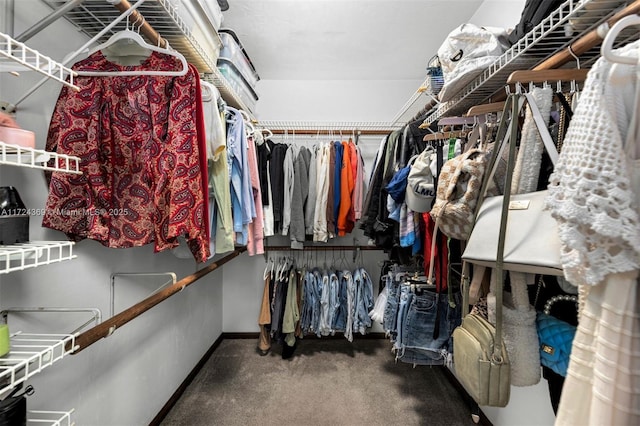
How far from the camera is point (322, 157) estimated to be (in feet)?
6.95

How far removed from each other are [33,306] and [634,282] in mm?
1549

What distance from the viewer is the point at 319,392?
5.82 feet

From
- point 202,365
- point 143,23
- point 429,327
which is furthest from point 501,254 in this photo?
point 202,365

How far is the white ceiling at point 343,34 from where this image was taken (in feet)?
5.49

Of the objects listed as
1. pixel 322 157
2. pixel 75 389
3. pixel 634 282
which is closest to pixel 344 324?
pixel 322 157

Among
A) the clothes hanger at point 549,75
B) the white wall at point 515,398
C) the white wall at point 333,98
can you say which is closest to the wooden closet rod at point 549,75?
the clothes hanger at point 549,75

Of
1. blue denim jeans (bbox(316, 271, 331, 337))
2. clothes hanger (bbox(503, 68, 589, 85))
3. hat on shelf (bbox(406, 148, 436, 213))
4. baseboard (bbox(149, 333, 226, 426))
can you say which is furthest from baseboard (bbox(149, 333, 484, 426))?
clothes hanger (bbox(503, 68, 589, 85))

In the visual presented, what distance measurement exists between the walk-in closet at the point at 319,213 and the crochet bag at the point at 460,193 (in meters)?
0.01

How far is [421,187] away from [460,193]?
0.33 metres

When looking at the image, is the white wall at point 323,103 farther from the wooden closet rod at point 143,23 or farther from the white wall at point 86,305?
the wooden closet rod at point 143,23

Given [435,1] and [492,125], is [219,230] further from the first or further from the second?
[435,1]

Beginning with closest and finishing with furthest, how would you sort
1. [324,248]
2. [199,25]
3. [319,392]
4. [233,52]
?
[199,25] → [233,52] → [319,392] → [324,248]

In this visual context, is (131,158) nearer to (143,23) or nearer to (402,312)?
(143,23)

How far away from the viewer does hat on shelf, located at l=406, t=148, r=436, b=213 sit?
4.12ft
